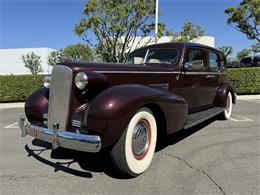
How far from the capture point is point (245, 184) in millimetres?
2914

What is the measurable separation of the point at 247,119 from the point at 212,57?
1.97 metres

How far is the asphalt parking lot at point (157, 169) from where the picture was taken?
9.32 feet

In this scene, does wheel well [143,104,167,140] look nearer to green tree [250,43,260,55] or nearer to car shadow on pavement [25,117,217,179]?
car shadow on pavement [25,117,217,179]

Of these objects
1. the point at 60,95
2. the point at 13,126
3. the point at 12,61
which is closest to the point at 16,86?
the point at 13,126

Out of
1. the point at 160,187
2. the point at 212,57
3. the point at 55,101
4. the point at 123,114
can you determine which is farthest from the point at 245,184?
the point at 212,57

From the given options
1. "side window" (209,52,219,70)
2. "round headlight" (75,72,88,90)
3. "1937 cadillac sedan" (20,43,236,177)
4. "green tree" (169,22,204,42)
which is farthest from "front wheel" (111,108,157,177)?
"green tree" (169,22,204,42)

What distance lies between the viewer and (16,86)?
10.9 metres

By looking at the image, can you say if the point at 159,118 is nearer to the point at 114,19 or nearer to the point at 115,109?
the point at 115,109

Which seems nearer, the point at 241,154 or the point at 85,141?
the point at 85,141

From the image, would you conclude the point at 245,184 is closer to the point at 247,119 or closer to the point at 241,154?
the point at 241,154

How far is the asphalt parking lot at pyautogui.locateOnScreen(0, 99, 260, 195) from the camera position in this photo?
2.84m

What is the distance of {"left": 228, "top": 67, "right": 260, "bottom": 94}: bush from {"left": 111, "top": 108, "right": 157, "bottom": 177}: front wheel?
32.4ft

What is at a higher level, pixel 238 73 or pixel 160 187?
pixel 238 73

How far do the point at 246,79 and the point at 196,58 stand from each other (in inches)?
316
